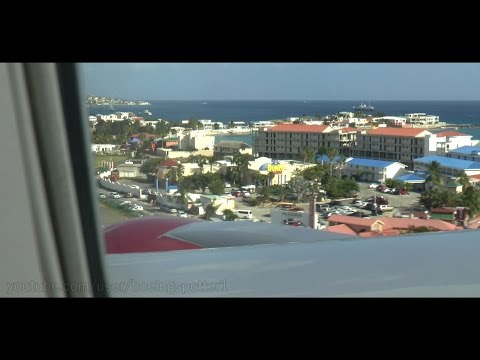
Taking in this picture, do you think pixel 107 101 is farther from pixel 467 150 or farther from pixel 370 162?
pixel 467 150

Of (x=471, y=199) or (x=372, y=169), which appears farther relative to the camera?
(x=471, y=199)

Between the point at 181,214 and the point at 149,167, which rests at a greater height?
the point at 149,167

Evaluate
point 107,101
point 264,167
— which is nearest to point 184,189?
point 264,167

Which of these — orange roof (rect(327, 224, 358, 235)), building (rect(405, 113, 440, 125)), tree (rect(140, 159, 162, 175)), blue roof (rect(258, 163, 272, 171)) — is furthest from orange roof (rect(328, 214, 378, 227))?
tree (rect(140, 159, 162, 175))

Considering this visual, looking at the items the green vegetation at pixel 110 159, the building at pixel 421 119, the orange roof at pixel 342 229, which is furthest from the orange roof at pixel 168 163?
the building at pixel 421 119

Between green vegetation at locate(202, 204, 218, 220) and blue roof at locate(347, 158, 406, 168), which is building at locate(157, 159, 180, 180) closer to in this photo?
green vegetation at locate(202, 204, 218, 220)
